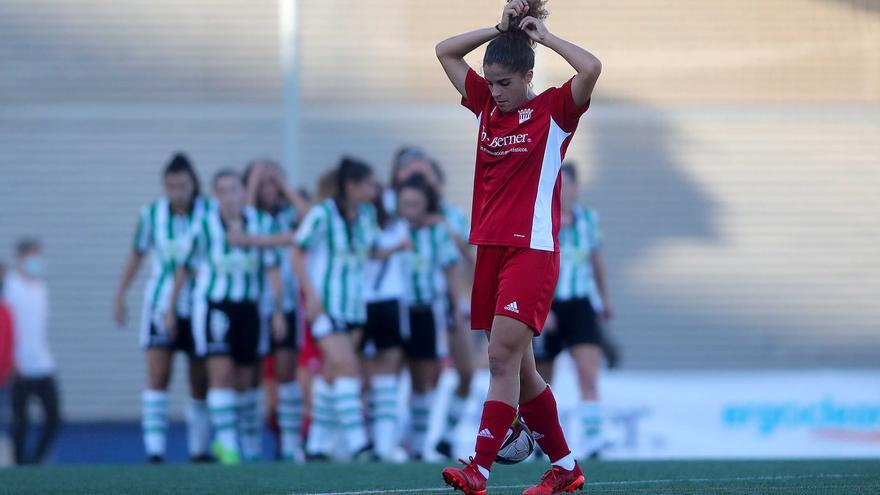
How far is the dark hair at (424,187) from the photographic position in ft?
34.2

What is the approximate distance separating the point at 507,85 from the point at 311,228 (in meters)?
4.71

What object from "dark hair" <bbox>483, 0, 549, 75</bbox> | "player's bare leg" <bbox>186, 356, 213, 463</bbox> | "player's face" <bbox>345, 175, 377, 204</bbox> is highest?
"dark hair" <bbox>483, 0, 549, 75</bbox>

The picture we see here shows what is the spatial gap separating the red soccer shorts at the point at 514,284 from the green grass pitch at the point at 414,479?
0.95m

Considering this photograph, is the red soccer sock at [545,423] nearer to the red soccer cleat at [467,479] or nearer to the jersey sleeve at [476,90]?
the red soccer cleat at [467,479]

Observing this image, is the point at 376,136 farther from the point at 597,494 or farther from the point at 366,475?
the point at 597,494

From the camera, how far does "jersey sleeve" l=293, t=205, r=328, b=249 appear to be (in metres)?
9.80

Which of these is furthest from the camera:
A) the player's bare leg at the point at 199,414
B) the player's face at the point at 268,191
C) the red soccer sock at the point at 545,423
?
the player's face at the point at 268,191

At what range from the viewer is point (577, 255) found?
1041 centimetres

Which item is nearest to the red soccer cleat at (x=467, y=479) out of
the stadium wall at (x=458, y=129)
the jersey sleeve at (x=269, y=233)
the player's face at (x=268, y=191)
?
the jersey sleeve at (x=269, y=233)

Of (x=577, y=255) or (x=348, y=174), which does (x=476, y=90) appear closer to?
(x=348, y=174)

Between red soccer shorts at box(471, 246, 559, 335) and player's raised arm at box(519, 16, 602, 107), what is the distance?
632mm

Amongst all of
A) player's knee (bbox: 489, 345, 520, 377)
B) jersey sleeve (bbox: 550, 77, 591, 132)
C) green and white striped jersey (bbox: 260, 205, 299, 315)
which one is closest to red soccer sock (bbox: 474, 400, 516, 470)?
player's knee (bbox: 489, 345, 520, 377)

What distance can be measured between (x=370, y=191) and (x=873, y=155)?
8920 mm

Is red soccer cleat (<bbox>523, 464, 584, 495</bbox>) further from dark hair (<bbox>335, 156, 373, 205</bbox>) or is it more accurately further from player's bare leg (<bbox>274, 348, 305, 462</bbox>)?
player's bare leg (<bbox>274, 348, 305, 462</bbox>)
